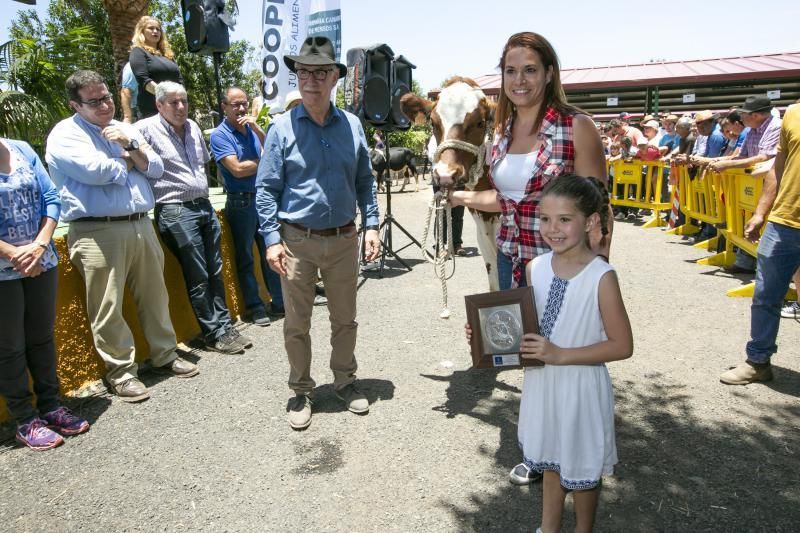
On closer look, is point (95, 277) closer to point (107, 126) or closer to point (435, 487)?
point (107, 126)

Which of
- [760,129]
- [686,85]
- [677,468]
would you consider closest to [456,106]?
[677,468]

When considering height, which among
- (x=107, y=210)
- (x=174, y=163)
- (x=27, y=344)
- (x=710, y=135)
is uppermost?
(x=710, y=135)

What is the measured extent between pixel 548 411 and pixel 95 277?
3237mm

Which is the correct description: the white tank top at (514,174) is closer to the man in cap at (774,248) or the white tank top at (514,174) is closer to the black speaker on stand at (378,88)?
the man in cap at (774,248)

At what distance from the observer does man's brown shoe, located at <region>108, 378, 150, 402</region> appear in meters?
3.90

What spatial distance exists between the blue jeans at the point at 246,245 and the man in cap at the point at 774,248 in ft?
13.2

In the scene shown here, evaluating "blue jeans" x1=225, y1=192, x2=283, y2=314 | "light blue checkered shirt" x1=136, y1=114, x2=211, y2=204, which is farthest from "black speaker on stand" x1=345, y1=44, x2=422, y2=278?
"light blue checkered shirt" x1=136, y1=114, x2=211, y2=204

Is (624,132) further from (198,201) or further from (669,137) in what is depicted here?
(198,201)

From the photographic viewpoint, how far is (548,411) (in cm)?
206

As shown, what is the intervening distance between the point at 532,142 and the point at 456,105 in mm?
1463

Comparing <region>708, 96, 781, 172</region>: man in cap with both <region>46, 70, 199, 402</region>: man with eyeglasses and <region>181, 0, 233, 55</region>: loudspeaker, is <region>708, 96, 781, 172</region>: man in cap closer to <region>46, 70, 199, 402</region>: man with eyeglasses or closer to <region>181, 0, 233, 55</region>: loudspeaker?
<region>181, 0, 233, 55</region>: loudspeaker

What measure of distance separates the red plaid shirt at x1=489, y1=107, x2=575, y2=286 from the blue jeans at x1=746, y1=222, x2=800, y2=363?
6.89 feet

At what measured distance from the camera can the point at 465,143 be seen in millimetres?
3695

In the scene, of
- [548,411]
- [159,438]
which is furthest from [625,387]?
[159,438]
